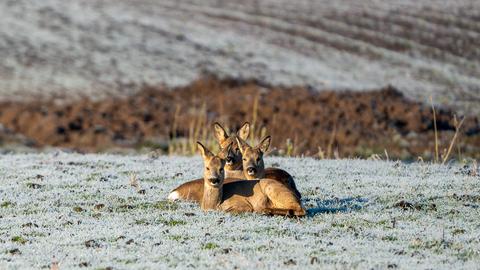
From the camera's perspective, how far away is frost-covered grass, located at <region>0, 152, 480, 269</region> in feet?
47.1

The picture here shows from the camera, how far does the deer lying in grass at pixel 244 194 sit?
1681 centimetres

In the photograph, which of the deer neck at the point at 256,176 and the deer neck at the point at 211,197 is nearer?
the deer neck at the point at 211,197

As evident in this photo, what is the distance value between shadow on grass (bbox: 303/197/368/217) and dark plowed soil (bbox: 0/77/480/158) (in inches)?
592

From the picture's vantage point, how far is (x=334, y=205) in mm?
18531

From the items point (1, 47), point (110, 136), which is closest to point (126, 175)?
point (110, 136)

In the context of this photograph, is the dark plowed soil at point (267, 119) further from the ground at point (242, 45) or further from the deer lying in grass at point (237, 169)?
the deer lying in grass at point (237, 169)

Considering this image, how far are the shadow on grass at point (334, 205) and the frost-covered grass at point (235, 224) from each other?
24mm

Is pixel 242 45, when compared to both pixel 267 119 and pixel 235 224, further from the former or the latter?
pixel 235 224

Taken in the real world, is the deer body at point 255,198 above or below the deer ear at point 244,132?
below

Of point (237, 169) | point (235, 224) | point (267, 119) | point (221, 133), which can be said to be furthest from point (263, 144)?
point (267, 119)

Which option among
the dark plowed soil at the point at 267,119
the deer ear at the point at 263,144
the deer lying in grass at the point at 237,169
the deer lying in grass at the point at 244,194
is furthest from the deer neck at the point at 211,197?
the dark plowed soil at the point at 267,119

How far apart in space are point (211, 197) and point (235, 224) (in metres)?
1.23

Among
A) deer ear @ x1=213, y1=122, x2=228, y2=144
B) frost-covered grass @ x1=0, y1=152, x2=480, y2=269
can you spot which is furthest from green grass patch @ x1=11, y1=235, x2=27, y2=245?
deer ear @ x1=213, y1=122, x2=228, y2=144

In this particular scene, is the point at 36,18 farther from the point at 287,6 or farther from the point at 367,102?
the point at 367,102
